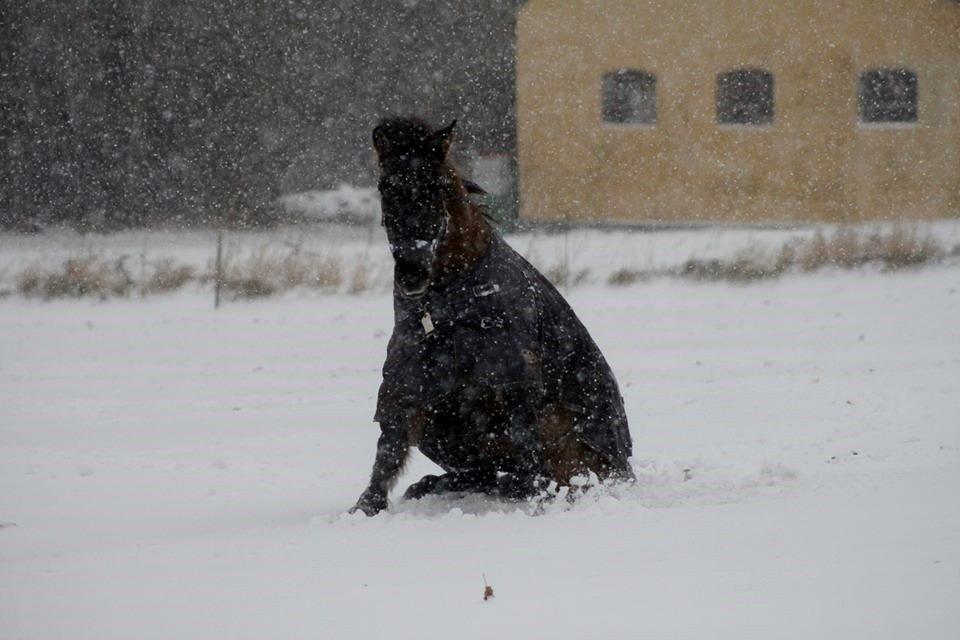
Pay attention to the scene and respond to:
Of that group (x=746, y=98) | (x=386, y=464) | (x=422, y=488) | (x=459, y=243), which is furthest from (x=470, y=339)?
(x=746, y=98)

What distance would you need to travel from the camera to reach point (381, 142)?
15.7 ft

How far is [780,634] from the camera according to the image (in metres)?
3.23

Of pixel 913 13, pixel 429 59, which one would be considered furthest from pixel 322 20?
pixel 913 13

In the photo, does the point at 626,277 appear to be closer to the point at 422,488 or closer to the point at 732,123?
the point at 422,488

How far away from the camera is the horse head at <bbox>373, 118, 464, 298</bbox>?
458cm

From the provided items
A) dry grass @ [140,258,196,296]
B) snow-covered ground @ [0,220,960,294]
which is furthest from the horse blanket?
dry grass @ [140,258,196,296]

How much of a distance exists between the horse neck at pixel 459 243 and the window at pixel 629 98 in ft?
68.8

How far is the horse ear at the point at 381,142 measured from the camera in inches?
188

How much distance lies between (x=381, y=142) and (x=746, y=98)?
2229 centimetres

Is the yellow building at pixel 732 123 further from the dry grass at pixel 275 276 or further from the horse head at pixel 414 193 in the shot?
the horse head at pixel 414 193

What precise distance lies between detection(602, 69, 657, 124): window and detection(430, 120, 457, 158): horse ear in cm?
2105

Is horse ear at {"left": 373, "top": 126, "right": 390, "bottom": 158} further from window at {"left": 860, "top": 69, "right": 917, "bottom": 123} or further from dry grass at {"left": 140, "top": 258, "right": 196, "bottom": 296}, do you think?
window at {"left": 860, "top": 69, "right": 917, "bottom": 123}

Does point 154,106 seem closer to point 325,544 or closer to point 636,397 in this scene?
point 636,397

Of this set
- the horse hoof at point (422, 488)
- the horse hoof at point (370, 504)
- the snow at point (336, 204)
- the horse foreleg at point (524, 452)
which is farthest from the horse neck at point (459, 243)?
the snow at point (336, 204)
